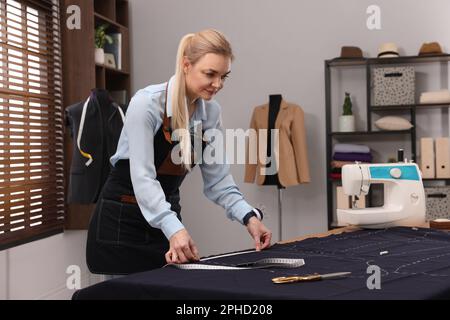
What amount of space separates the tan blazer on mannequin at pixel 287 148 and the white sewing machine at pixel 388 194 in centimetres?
191

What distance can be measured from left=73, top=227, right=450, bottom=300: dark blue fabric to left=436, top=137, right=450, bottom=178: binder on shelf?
8.43 feet

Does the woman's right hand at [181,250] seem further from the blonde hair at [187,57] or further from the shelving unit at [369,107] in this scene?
the shelving unit at [369,107]

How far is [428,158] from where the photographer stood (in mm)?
4414

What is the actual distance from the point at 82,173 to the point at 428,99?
94.4 inches

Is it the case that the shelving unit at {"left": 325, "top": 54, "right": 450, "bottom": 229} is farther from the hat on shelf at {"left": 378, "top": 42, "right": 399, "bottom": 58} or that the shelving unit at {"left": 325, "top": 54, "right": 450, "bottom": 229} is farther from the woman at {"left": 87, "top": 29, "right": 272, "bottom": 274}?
the woman at {"left": 87, "top": 29, "right": 272, "bottom": 274}

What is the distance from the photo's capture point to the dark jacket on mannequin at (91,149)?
12.5 ft

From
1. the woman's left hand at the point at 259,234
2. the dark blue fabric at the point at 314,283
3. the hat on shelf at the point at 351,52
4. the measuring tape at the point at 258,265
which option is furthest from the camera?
the hat on shelf at the point at 351,52

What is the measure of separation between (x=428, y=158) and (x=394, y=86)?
21.8 inches

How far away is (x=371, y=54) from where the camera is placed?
4.73m

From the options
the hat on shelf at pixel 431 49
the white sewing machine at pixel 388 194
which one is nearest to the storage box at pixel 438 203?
the hat on shelf at pixel 431 49

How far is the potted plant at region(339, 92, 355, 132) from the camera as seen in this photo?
4.55 m

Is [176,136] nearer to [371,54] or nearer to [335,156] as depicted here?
[335,156]

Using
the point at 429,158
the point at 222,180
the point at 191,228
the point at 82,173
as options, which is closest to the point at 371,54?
the point at 429,158
